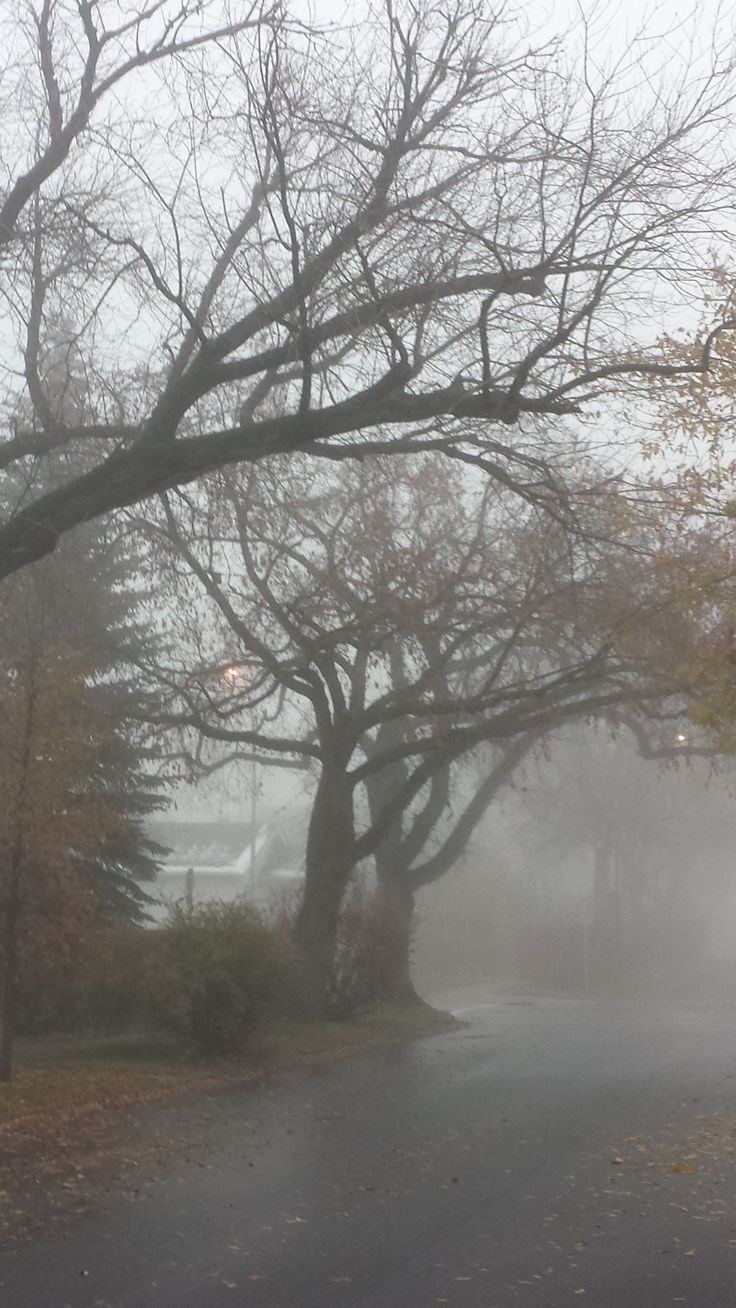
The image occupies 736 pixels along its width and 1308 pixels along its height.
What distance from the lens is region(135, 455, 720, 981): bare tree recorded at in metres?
18.2

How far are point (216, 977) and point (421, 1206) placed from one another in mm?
8589

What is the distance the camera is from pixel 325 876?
23.8m

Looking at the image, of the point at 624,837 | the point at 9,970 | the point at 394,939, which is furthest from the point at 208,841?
the point at 9,970

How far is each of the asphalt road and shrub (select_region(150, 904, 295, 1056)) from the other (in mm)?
1701

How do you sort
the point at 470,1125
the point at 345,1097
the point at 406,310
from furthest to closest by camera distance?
the point at 345,1097, the point at 470,1125, the point at 406,310

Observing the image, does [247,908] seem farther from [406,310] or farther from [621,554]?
[406,310]

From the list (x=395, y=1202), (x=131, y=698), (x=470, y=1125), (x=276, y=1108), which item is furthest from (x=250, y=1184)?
(x=131, y=698)

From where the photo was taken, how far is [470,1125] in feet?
42.3

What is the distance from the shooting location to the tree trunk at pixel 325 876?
2345 centimetres

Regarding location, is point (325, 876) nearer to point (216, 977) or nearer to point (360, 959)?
point (360, 959)

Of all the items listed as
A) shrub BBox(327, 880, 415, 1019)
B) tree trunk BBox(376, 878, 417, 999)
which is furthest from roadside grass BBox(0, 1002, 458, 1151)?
tree trunk BBox(376, 878, 417, 999)

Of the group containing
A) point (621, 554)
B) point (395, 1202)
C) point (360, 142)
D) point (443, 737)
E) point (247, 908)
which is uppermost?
point (360, 142)

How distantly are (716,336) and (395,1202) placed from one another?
7.26 metres

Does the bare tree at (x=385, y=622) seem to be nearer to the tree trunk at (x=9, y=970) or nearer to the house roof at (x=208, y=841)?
the tree trunk at (x=9, y=970)
